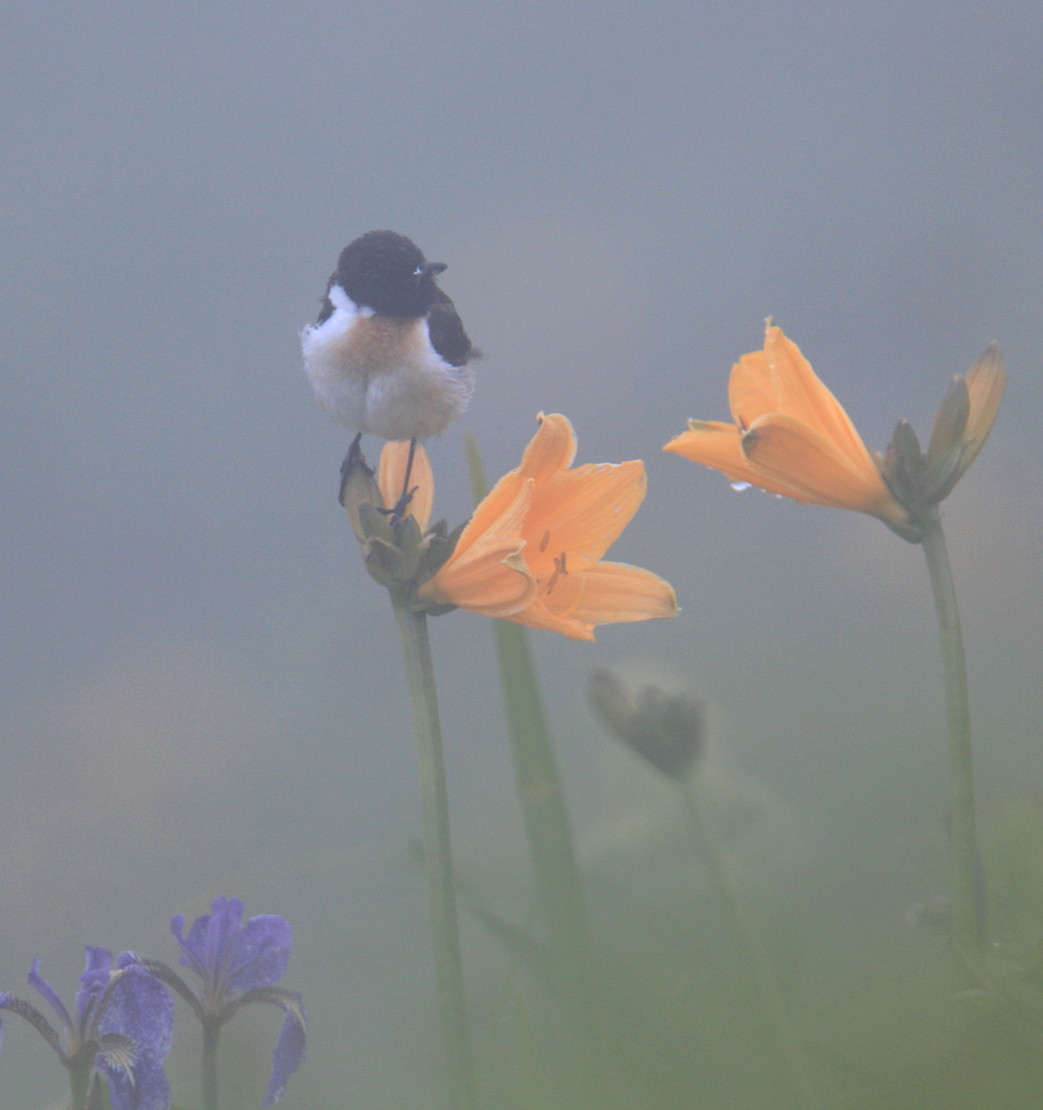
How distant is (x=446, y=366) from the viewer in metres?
0.50

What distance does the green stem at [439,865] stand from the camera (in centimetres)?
Result: 21

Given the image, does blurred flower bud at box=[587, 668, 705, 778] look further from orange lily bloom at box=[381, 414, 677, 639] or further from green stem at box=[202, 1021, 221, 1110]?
green stem at box=[202, 1021, 221, 1110]

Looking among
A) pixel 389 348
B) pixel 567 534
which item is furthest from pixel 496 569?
pixel 389 348

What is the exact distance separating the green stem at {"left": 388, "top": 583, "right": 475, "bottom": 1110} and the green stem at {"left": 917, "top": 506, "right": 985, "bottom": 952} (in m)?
0.10

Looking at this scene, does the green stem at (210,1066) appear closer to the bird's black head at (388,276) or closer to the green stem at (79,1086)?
the green stem at (79,1086)

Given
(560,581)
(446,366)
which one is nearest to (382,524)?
(560,581)

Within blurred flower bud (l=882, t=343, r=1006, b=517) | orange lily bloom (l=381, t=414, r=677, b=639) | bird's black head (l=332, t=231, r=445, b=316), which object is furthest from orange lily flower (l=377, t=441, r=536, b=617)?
bird's black head (l=332, t=231, r=445, b=316)

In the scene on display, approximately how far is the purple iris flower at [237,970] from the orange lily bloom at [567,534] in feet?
0.30

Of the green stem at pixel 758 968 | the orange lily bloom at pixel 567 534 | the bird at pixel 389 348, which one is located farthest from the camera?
the bird at pixel 389 348

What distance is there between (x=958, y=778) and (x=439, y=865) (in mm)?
116

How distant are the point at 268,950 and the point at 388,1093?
7 centimetres

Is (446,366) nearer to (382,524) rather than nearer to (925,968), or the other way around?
(382,524)

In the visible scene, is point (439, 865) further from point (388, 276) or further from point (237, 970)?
point (388, 276)

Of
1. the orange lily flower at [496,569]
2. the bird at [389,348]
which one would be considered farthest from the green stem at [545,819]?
the bird at [389,348]
